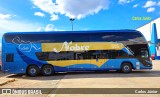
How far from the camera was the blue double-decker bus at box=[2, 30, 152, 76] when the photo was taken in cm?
2358

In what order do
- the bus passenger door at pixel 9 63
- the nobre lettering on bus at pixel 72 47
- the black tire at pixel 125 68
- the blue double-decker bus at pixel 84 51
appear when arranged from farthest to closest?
1. the black tire at pixel 125 68
2. the nobre lettering on bus at pixel 72 47
3. the blue double-decker bus at pixel 84 51
4. the bus passenger door at pixel 9 63

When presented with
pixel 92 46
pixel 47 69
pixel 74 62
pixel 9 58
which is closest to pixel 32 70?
pixel 47 69

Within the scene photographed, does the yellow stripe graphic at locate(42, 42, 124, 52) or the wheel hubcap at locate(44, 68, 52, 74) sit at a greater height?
the yellow stripe graphic at locate(42, 42, 124, 52)

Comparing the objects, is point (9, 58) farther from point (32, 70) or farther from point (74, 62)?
point (74, 62)

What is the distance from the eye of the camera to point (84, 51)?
2398 cm

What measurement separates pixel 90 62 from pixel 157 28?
36.4 m

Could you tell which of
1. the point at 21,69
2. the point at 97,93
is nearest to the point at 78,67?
the point at 21,69

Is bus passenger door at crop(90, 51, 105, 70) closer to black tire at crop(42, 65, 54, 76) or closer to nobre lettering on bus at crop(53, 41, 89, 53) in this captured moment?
nobre lettering on bus at crop(53, 41, 89, 53)

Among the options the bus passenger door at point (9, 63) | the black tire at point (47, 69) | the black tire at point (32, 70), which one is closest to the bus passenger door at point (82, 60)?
the black tire at point (47, 69)

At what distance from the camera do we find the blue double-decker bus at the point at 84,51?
23578mm

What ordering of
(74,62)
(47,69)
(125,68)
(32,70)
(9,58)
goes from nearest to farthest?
(9,58) < (32,70) < (47,69) < (74,62) < (125,68)

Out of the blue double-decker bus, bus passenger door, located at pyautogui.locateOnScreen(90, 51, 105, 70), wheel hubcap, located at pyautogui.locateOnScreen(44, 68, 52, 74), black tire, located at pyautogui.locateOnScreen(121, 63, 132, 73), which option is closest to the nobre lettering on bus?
the blue double-decker bus

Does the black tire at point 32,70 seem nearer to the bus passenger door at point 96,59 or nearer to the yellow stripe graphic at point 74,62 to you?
the yellow stripe graphic at point 74,62

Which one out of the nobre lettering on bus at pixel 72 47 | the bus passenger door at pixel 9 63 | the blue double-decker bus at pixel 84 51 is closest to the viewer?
the bus passenger door at pixel 9 63
